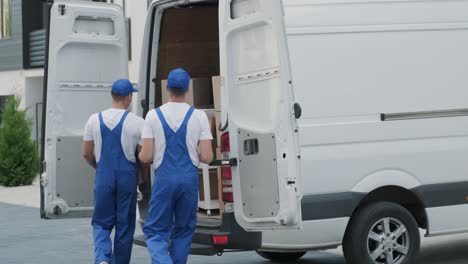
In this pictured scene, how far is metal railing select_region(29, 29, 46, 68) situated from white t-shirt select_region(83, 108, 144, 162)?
2071 cm

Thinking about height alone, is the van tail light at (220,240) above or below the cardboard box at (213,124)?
below

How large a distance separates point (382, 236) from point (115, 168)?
231 cm

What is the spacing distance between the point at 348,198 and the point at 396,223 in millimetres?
584

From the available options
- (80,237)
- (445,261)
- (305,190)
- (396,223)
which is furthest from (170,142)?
(80,237)

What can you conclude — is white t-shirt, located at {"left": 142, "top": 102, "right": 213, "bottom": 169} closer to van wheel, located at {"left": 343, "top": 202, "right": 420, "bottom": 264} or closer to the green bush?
van wheel, located at {"left": 343, "top": 202, "right": 420, "bottom": 264}

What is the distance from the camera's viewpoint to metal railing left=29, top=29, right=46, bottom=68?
28.9 m

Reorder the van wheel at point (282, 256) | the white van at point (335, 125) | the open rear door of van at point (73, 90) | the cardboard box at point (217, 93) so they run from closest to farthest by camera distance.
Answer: the white van at point (335, 125) < the cardboard box at point (217, 93) < the open rear door of van at point (73, 90) < the van wheel at point (282, 256)

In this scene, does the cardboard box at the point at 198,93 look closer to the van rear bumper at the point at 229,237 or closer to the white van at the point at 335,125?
the white van at the point at 335,125

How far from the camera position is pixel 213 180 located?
9.17 m

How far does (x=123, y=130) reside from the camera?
27.9ft

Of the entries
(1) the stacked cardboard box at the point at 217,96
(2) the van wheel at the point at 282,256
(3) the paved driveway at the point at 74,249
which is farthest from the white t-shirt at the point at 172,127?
(3) the paved driveway at the point at 74,249

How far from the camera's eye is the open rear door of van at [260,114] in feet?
24.6

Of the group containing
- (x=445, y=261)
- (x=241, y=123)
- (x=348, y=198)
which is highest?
(x=241, y=123)

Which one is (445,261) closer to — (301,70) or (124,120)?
(301,70)
